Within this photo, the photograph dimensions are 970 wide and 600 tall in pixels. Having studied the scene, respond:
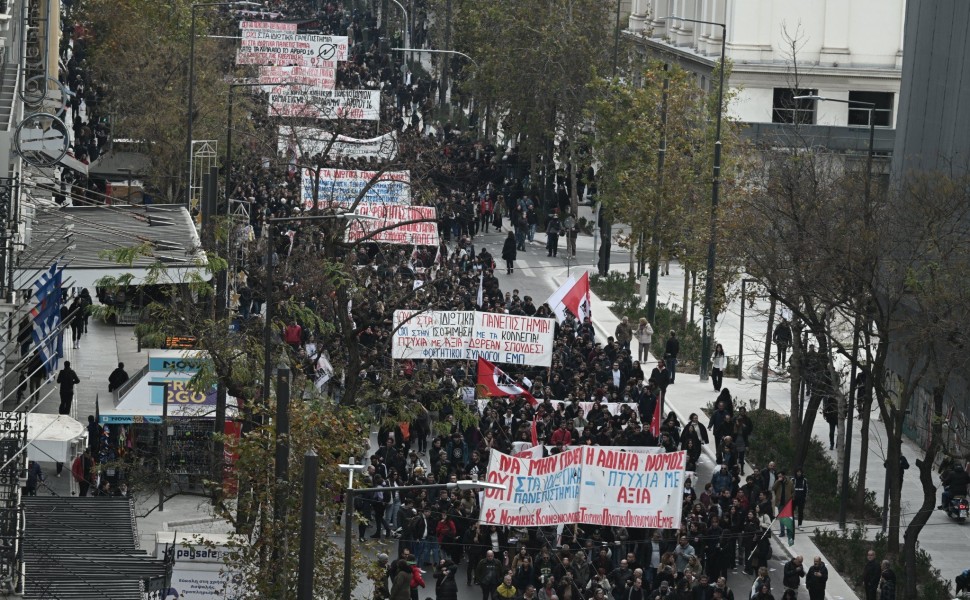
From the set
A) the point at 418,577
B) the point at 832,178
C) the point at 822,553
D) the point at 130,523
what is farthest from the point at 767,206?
the point at 130,523

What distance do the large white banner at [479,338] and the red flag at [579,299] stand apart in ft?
13.5

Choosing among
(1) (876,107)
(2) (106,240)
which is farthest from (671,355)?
(1) (876,107)

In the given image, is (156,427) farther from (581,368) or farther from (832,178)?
(832,178)

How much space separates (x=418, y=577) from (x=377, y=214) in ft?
68.8

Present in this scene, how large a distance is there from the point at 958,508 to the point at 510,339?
937 centimetres

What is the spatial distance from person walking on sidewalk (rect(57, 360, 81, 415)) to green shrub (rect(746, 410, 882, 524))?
1365 centimetres

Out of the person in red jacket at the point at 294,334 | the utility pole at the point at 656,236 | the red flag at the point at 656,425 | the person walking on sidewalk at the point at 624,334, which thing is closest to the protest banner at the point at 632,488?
the red flag at the point at 656,425

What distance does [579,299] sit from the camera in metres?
42.3

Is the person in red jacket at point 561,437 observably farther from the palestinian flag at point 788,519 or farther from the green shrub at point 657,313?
the green shrub at point 657,313

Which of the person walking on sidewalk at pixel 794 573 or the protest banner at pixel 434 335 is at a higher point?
the protest banner at pixel 434 335

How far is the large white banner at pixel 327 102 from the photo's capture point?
6394 centimetres

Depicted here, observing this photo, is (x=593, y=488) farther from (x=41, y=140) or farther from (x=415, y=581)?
(x=41, y=140)

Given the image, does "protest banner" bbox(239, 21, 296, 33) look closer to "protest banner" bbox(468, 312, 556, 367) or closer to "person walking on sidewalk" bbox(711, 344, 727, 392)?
"person walking on sidewalk" bbox(711, 344, 727, 392)

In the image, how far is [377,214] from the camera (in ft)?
158
